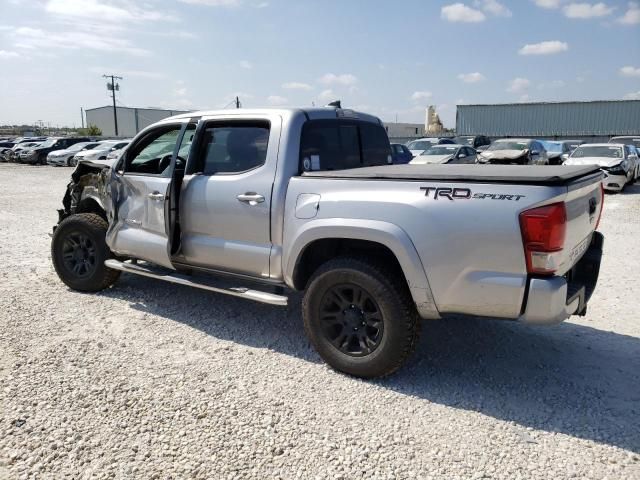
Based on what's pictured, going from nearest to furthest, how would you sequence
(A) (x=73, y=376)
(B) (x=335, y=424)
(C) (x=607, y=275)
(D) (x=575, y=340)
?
(B) (x=335, y=424) → (A) (x=73, y=376) → (D) (x=575, y=340) → (C) (x=607, y=275)

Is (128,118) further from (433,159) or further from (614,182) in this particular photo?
(614,182)

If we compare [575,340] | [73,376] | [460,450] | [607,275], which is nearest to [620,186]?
[607,275]

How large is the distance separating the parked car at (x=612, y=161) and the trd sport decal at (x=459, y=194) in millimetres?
12793

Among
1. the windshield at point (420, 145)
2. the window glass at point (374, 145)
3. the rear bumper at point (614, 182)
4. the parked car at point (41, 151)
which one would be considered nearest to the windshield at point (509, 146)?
the rear bumper at point (614, 182)

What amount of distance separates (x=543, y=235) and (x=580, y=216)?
67cm

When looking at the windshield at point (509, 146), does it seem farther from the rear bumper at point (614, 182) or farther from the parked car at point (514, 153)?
the rear bumper at point (614, 182)

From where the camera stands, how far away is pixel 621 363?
386 cm

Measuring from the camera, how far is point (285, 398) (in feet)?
10.9

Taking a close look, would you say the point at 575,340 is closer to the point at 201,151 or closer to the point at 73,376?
the point at 201,151

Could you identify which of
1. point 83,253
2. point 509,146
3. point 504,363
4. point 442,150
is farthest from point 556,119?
point 83,253

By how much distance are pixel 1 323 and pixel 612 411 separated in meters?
4.92

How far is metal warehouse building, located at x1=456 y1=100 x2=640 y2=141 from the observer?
40562mm

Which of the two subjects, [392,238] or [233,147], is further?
[233,147]

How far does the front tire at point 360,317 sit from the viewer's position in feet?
10.9
